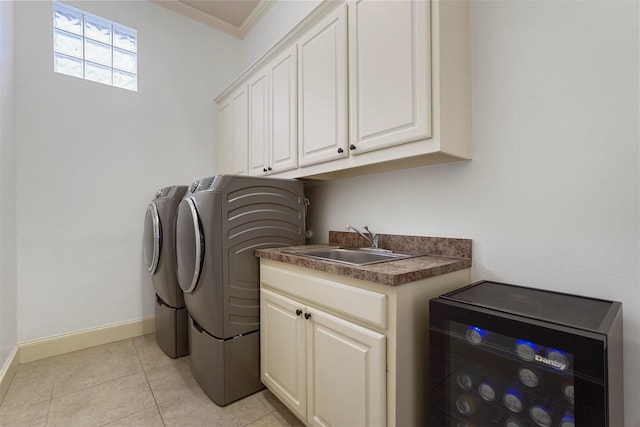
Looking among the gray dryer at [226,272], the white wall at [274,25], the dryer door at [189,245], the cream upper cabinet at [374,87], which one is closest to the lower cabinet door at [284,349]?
the gray dryer at [226,272]

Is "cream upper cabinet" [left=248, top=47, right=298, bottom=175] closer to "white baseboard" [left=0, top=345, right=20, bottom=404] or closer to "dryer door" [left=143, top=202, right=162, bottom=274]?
"dryer door" [left=143, top=202, right=162, bottom=274]

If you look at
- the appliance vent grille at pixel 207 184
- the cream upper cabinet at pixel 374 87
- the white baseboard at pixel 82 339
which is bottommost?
the white baseboard at pixel 82 339

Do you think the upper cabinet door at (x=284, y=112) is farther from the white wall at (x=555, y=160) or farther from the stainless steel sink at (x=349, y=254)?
the white wall at (x=555, y=160)

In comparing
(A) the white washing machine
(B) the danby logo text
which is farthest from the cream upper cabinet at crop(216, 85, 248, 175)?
(B) the danby logo text

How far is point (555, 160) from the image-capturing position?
115 centimetres

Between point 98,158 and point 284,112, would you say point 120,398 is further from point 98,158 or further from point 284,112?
point 284,112

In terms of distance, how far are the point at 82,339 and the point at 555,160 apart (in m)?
3.40

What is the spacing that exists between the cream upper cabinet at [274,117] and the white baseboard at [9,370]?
2046 millimetres

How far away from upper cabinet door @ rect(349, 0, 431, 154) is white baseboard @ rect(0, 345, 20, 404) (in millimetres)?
2519

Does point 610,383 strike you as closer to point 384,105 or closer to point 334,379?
point 334,379

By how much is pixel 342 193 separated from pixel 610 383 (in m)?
1.59

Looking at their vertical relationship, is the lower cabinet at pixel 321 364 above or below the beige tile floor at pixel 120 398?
above

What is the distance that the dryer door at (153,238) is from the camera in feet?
7.35

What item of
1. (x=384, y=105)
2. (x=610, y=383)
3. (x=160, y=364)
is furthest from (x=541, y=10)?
(x=160, y=364)
